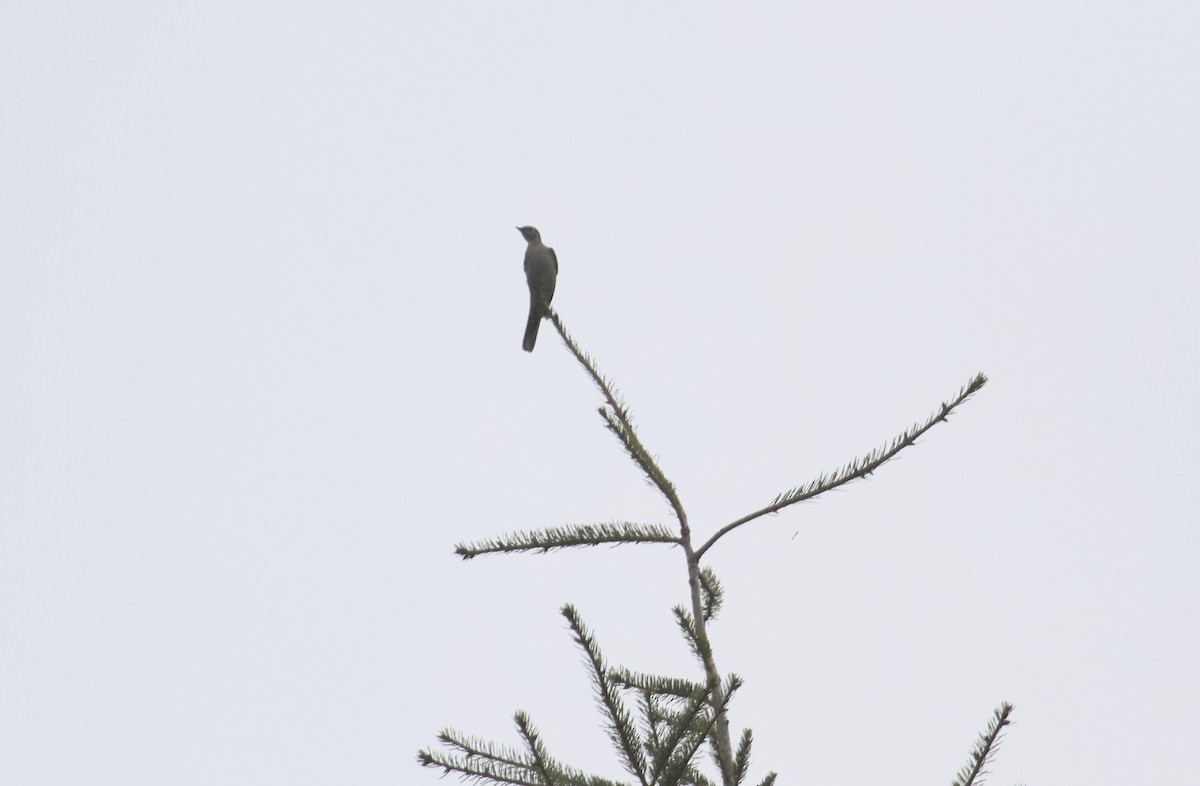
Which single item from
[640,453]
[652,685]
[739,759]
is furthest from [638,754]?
[640,453]

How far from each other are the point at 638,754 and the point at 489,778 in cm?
53

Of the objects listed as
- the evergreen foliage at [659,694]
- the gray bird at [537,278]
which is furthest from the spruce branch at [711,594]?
the gray bird at [537,278]

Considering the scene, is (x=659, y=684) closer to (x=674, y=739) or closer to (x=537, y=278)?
(x=674, y=739)

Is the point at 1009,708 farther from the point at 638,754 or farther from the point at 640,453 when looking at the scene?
the point at 640,453

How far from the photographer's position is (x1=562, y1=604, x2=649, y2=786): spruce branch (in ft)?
8.47

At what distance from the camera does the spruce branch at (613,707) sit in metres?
2.58

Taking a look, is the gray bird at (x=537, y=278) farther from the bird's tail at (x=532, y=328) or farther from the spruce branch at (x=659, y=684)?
the spruce branch at (x=659, y=684)

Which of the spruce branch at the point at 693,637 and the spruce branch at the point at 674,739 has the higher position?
the spruce branch at the point at 693,637

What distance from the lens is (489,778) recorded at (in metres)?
2.95

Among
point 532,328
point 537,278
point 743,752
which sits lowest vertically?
point 743,752

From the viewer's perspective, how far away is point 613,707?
2.60 meters

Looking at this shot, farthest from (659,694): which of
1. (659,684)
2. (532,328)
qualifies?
(532,328)

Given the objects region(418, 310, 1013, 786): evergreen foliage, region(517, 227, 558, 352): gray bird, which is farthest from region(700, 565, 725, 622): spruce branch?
region(517, 227, 558, 352): gray bird

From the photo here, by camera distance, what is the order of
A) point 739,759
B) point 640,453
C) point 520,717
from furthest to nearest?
1. point 640,453
2. point 520,717
3. point 739,759
